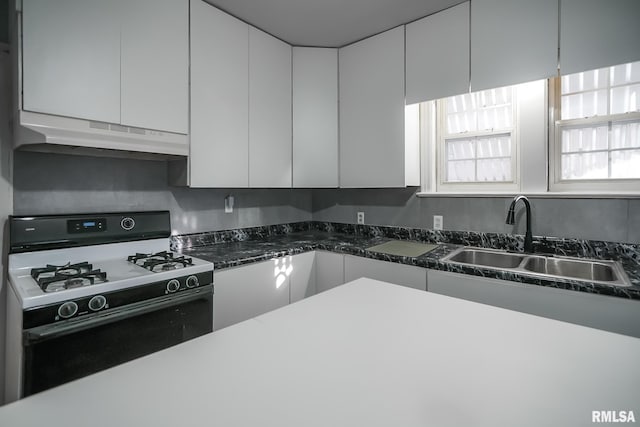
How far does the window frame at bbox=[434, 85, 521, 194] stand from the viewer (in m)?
2.18

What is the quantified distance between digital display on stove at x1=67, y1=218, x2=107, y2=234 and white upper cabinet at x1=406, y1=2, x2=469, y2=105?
6.93 ft

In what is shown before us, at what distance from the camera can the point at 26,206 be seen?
1.70 meters

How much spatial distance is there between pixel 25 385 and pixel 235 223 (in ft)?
5.26

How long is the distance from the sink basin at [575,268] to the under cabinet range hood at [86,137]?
217cm

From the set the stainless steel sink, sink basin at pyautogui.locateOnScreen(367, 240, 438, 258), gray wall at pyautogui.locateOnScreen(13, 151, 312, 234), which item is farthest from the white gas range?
the stainless steel sink

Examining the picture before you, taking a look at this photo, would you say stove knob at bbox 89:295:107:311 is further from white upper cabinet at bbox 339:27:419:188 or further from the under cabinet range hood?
white upper cabinet at bbox 339:27:419:188

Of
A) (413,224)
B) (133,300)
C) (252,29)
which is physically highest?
(252,29)

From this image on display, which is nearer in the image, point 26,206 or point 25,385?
point 25,385

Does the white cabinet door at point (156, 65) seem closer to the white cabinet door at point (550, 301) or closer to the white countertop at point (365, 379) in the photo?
the white countertop at point (365, 379)

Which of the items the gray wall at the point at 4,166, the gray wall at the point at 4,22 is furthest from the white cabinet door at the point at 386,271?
the gray wall at the point at 4,22

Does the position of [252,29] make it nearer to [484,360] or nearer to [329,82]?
[329,82]

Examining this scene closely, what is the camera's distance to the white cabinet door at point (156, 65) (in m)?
1.71

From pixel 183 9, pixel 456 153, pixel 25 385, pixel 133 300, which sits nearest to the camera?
pixel 25 385

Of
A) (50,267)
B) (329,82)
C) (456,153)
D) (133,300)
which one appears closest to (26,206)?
(50,267)
